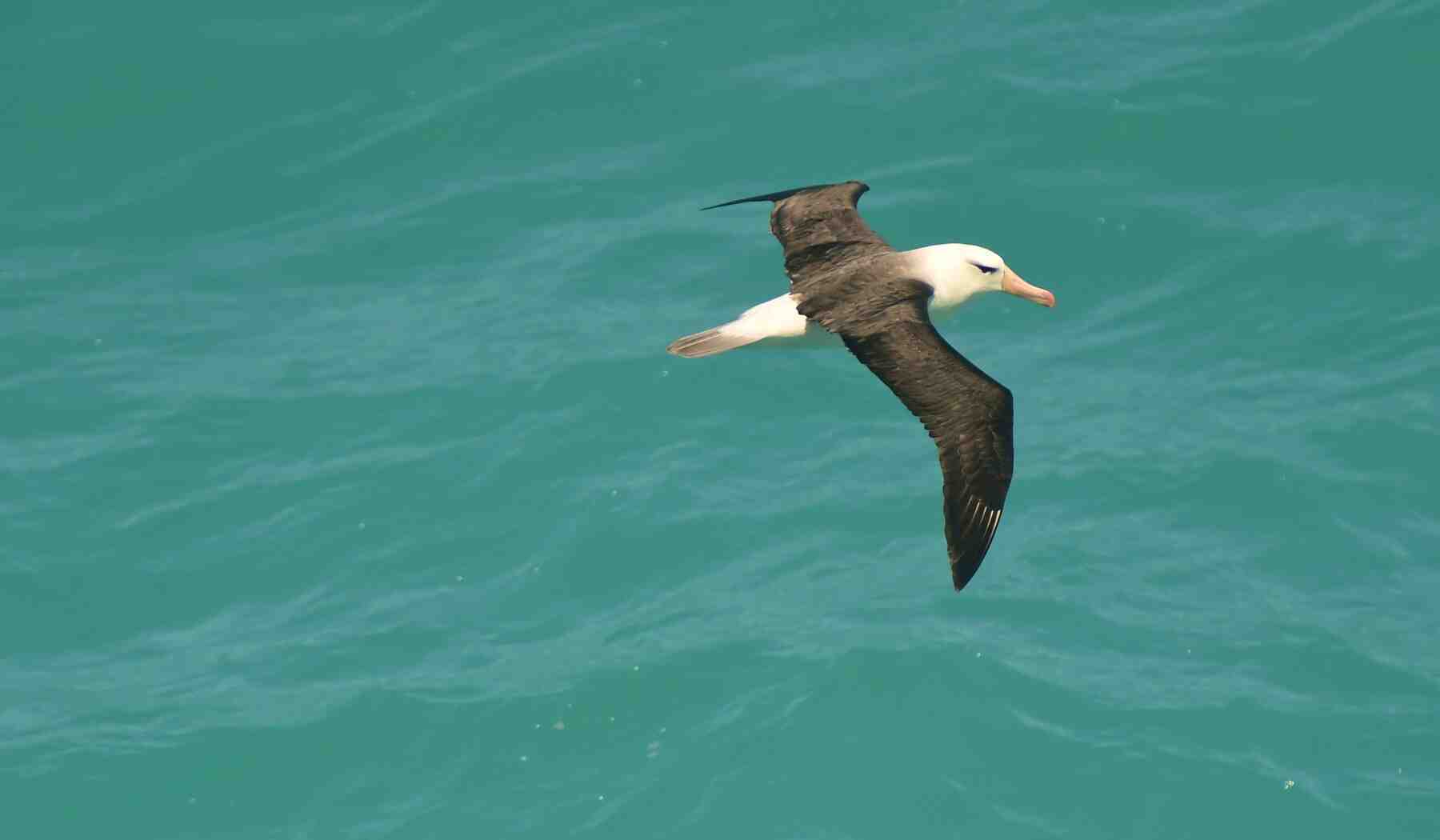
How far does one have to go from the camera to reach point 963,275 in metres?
13.8

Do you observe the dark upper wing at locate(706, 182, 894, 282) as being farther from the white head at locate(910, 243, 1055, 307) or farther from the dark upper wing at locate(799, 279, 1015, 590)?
the dark upper wing at locate(799, 279, 1015, 590)

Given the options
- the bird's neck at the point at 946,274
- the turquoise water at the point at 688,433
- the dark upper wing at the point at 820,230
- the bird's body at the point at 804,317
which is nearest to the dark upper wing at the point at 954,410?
the bird's body at the point at 804,317

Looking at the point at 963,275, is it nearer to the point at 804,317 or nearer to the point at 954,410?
the point at 804,317

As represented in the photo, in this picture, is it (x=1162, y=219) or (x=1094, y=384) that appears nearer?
(x=1094, y=384)

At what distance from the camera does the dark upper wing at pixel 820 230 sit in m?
14.1

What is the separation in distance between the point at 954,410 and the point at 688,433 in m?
6.27

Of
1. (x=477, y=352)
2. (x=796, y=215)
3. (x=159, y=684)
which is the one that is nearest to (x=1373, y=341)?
(x=796, y=215)

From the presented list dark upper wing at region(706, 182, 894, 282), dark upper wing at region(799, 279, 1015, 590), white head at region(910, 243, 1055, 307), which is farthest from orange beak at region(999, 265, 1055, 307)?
dark upper wing at region(799, 279, 1015, 590)

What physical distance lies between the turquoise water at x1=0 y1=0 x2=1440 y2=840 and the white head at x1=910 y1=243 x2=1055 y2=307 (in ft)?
10.4

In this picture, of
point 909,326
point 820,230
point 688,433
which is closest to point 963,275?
point 820,230

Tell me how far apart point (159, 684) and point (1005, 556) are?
667 cm

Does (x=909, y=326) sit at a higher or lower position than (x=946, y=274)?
higher

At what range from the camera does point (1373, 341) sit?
18.7 meters

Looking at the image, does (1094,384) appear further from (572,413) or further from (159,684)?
(159,684)
